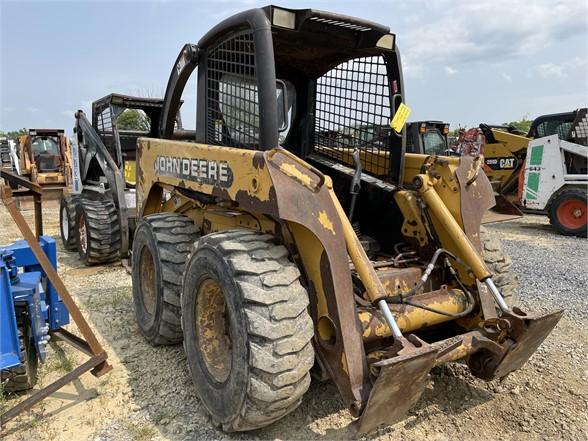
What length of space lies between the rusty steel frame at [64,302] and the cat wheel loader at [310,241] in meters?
0.58

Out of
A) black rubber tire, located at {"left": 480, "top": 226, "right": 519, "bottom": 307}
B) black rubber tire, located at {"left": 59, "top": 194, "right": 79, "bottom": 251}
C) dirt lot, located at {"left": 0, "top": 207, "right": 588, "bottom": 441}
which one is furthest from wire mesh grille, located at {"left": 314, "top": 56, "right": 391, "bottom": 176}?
black rubber tire, located at {"left": 59, "top": 194, "right": 79, "bottom": 251}

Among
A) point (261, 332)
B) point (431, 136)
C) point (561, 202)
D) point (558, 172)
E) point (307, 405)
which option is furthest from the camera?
point (431, 136)

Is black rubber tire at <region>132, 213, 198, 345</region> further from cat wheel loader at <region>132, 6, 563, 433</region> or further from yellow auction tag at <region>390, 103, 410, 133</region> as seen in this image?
yellow auction tag at <region>390, 103, 410, 133</region>

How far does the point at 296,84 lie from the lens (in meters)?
4.19

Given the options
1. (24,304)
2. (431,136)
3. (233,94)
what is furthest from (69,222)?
(431,136)

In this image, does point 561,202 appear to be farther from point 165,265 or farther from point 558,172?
point 165,265

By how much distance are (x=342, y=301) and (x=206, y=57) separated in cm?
205

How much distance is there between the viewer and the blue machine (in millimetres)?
2826

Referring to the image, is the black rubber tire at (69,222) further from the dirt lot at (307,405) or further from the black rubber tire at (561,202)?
the black rubber tire at (561,202)

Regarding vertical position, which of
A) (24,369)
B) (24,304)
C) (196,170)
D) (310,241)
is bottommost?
(24,369)

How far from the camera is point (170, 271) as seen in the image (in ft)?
12.0

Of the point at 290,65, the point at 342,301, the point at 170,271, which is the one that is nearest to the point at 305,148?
the point at 290,65

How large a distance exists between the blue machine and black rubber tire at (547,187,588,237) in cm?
929

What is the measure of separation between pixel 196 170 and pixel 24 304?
1.38 m
